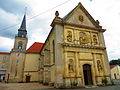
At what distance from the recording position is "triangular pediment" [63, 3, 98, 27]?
50.1 ft

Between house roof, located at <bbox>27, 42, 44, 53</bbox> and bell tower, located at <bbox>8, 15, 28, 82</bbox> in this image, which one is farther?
A: house roof, located at <bbox>27, 42, 44, 53</bbox>

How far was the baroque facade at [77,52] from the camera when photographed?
472 inches

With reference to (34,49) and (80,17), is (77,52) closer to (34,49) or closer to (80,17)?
(80,17)

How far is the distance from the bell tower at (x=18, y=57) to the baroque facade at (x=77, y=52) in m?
14.5

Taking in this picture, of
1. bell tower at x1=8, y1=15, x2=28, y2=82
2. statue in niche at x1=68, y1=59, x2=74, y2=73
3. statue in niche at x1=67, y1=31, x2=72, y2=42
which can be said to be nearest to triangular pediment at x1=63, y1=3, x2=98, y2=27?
statue in niche at x1=67, y1=31, x2=72, y2=42

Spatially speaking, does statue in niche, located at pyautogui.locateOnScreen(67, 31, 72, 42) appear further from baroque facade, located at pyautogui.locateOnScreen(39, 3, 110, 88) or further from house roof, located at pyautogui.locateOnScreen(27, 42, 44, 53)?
house roof, located at pyautogui.locateOnScreen(27, 42, 44, 53)

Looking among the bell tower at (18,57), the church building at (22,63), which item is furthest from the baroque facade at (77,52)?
the bell tower at (18,57)

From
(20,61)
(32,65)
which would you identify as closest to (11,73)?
(20,61)

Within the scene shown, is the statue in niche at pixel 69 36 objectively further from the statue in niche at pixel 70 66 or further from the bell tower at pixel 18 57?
the bell tower at pixel 18 57

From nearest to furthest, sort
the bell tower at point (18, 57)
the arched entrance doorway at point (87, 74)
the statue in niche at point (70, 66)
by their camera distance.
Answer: the statue in niche at point (70, 66)
the arched entrance doorway at point (87, 74)
the bell tower at point (18, 57)

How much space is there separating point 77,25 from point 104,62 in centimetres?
794

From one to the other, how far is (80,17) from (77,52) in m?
6.96

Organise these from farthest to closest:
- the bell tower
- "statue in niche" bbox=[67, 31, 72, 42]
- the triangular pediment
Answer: the bell tower
the triangular pediment
"statue in niche" bbox=[67, 31, 72, 42]

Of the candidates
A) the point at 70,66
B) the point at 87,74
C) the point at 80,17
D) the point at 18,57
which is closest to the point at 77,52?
the point at 70,66
